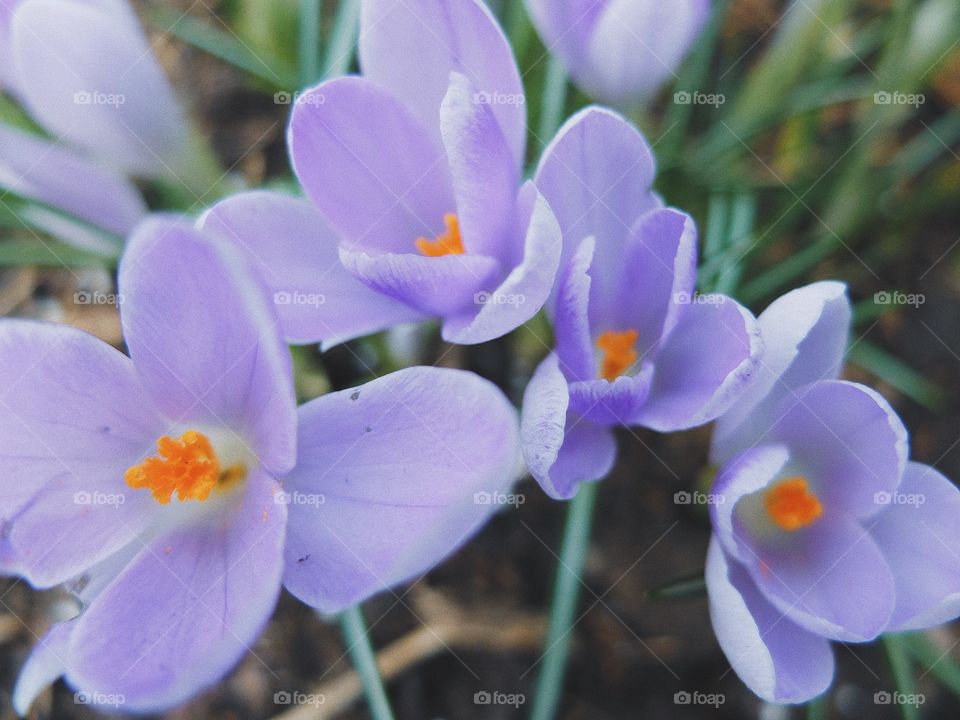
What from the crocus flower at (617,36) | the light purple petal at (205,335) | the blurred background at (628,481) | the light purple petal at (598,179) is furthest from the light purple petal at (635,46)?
the light purple petal at (205,335)

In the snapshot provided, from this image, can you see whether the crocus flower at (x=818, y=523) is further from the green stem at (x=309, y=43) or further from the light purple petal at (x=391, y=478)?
the green stem at (x=309, y=43)

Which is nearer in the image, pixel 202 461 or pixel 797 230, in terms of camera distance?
pixel 202 461

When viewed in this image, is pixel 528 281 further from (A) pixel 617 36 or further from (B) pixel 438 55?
(A) pixel 617 36

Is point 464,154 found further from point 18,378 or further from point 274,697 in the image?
point 274,697

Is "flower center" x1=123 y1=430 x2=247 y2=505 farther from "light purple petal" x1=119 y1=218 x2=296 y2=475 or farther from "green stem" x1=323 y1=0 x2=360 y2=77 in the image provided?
"green stem" x1=323 y1=0 x2=360 y2=77

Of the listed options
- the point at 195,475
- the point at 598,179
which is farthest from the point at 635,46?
the point at 195,475

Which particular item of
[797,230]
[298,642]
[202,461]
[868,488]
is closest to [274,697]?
[298,642]

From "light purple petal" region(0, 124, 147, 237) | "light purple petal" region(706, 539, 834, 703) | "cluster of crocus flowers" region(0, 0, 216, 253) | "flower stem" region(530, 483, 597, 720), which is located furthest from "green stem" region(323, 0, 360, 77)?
"light purple petal" region(706, 539, 834, 703)

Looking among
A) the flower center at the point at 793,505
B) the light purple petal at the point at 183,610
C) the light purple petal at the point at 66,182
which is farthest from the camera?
the light purple petal at the point at 66,182
